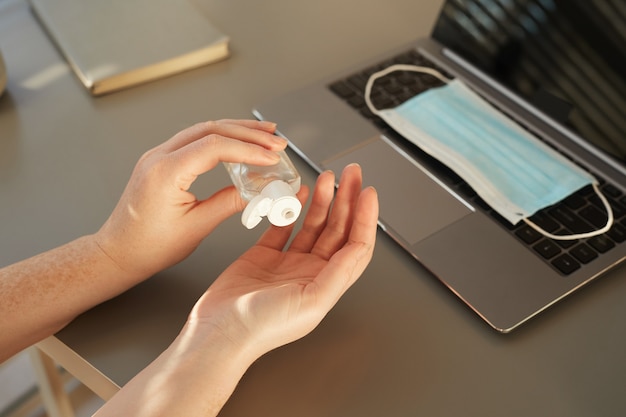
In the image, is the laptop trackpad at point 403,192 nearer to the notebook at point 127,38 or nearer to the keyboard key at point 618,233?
the keyboard key at point 618,233

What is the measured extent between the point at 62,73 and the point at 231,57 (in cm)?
26

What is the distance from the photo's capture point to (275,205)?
0.59 metres

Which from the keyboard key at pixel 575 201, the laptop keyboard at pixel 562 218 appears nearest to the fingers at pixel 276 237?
the laptop keyboard at pixel 562 218

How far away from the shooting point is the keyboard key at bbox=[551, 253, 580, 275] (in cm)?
72

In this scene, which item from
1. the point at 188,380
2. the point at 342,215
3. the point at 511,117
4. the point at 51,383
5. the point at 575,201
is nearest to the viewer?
the point at 188,380

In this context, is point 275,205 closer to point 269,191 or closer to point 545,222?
point 269,191

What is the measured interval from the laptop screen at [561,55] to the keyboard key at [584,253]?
164 millimetres

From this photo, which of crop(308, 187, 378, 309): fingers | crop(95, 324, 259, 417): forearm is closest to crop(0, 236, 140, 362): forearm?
crop(95, 324, 259, 417): forearm

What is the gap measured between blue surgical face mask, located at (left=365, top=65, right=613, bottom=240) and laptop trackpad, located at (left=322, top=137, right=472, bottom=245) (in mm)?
34

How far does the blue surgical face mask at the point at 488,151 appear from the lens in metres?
0.79

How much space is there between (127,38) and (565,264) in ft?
2.34

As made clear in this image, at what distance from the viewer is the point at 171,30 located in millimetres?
1006

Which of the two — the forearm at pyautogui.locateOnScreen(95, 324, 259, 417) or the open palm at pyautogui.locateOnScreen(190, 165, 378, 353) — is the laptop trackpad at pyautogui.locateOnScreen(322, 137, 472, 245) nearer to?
→ the open palm at pyautogui.locateOnScreen(190, 165, 378, 353)

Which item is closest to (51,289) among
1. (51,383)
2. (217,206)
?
(217,206)
